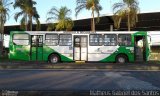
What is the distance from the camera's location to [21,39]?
34125mm

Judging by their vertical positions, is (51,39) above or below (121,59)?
above

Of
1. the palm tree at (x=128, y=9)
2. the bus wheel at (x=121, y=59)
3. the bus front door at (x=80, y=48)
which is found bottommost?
the bus wheel at (x=121, y=59)

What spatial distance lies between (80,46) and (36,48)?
3593 mm

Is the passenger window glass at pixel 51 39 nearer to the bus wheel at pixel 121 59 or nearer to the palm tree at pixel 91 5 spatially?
the bus wheel at pixel 121 59

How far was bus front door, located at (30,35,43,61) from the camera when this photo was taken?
33625 millimetres

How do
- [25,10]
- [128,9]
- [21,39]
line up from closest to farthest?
[21,39] → [128,9] → [25,10]

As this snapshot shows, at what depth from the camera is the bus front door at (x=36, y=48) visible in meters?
33.6

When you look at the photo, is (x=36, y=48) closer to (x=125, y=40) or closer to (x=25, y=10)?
(x=125, y=40)

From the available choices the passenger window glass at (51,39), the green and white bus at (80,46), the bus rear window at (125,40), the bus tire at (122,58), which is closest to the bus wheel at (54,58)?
the green and white bus at (80,46)

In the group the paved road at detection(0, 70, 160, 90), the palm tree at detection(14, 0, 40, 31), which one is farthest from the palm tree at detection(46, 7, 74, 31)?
the paved road at detection(0, 70, 160, 90)

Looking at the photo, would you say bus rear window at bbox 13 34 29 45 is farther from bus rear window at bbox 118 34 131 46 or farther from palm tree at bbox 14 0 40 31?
palm tree at bbox 14 0 40 31

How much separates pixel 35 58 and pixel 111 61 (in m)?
6.17

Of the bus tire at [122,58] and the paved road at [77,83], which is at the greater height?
the bus tire at [122,58]

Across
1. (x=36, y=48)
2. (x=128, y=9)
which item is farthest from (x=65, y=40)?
(x=128, y=9)
